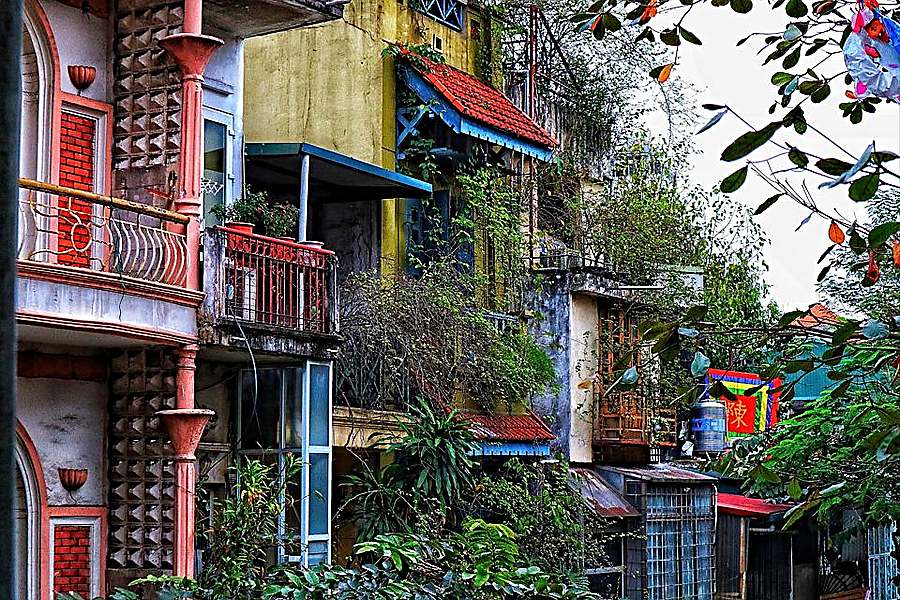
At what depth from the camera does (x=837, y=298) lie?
68.8 feet

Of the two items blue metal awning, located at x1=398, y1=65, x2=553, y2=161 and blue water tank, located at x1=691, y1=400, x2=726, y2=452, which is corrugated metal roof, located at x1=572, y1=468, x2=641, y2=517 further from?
blue metal awning, located at x1=398, y1=65, x2=553, y2=161

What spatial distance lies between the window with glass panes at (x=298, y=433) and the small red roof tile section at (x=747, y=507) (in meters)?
11.5

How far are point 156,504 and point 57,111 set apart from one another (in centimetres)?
367

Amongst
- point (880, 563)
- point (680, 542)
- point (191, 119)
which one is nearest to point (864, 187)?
point (191, 119)

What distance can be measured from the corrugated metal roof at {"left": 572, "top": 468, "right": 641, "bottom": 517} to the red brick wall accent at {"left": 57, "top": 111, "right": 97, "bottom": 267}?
9344mm

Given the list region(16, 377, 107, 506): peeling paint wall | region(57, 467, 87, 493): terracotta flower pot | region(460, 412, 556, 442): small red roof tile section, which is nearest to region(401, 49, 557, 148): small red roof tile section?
region(460, 412, 556, 442): small red roof tile section

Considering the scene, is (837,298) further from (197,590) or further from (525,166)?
(197,590)

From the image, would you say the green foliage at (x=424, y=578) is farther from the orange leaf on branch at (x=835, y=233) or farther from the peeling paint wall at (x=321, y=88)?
the peeling paint wall at (x=321, y=88)

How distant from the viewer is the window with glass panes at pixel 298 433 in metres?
13.9

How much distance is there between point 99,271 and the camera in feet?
37.2

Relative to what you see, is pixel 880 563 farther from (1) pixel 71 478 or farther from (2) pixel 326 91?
(1) pixel 71 478

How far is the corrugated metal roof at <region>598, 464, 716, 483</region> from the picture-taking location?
69.0 feet

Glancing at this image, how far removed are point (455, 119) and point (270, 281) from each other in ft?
16.9

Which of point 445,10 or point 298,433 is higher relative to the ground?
point 445,10
